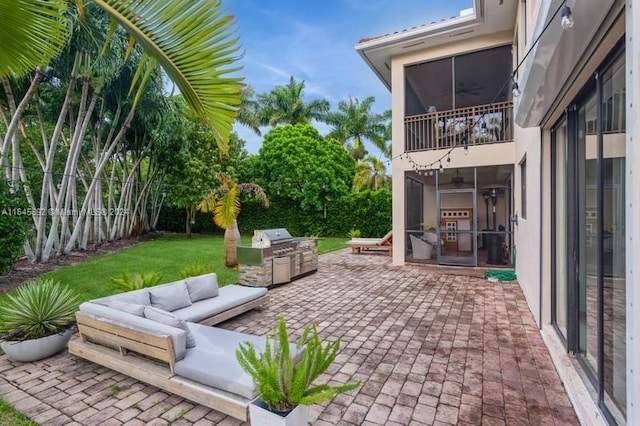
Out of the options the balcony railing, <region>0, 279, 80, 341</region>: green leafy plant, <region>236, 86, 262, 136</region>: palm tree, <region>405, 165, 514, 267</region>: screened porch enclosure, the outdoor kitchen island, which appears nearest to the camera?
<region>0, 279, 80, 341</region>: green leafy plant

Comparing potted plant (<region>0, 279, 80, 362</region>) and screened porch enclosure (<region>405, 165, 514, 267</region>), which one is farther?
screened porch enclosure (<region>405, 165, 514, 267</region>)

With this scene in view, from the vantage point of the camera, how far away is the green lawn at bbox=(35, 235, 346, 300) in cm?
749

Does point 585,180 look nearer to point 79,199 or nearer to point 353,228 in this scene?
point 353,228

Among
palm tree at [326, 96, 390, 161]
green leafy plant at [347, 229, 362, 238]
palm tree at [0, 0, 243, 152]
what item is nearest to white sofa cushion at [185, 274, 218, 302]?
palm tree at [0, 0, 243, 152]

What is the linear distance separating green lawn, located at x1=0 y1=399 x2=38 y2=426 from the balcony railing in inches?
382

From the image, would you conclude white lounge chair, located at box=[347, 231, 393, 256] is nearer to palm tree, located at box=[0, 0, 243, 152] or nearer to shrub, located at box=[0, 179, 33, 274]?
shrub, located at box=[0, 179, 33, 274]

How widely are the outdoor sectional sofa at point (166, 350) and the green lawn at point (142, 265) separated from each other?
2.24 metres

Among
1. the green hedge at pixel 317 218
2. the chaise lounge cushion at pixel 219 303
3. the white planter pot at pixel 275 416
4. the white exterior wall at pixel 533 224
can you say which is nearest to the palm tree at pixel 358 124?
the green hedge at pixel 317 218

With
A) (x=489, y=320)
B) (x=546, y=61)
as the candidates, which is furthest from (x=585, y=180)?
(x=489, y=320)

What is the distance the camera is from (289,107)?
24469 mm

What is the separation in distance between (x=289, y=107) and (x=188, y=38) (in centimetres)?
2412

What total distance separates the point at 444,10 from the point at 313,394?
10220 millimetres

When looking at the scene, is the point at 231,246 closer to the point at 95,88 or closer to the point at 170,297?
the point at 170,297

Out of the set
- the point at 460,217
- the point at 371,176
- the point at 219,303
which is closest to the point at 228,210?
the point at 219,303
